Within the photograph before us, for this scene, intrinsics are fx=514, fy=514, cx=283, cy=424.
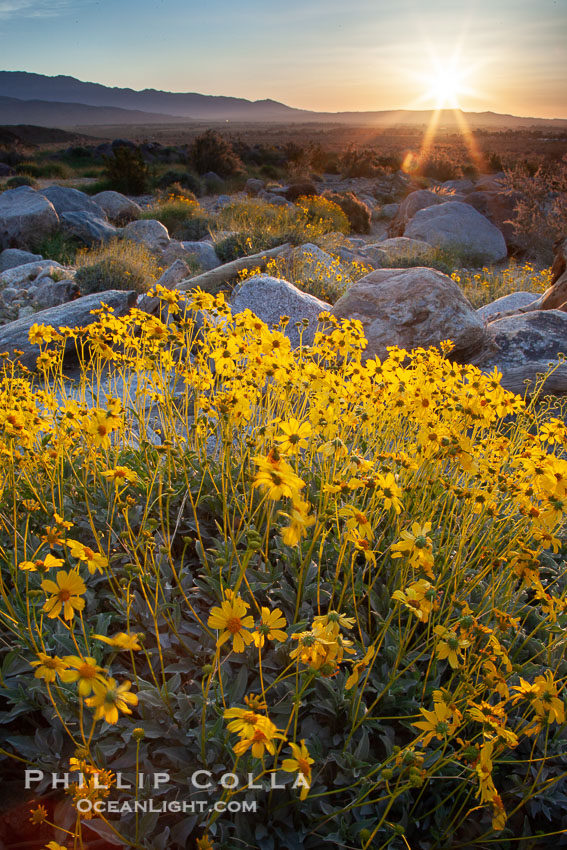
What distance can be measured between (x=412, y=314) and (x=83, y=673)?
5.98 metres

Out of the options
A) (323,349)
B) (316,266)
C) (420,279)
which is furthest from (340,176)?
(323,349)

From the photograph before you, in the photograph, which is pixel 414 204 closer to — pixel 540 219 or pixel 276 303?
pixel 540 219

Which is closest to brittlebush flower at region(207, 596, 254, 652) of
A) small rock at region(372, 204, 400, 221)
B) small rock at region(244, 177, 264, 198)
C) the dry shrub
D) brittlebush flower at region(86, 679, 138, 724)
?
brittlebush flower at region(86, 679, 138, 724)

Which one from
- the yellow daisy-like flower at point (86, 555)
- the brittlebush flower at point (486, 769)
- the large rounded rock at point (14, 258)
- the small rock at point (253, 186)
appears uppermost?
the small rock at point (253, 186)

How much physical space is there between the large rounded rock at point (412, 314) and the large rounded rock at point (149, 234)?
1018 centimetres

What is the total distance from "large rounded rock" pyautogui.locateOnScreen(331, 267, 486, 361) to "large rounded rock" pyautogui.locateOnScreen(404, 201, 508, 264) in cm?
1156

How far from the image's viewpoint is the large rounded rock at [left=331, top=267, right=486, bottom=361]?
6457 millimetres

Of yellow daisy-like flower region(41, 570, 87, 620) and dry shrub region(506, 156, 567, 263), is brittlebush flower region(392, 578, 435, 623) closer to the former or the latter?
yellow daisy-like flower region(41, 570, 87, 620)

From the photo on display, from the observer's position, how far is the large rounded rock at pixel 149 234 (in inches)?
607

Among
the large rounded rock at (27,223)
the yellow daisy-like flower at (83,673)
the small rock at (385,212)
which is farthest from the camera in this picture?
the small rock at (385,212)

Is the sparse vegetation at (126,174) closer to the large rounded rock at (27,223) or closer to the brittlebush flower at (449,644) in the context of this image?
the large rounded rock at (27,223)

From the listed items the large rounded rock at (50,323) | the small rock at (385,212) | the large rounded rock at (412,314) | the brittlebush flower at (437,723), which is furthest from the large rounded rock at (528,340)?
the small rock at (385,212)

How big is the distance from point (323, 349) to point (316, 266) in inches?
285

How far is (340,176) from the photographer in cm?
3675
